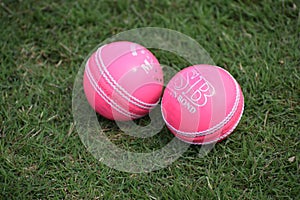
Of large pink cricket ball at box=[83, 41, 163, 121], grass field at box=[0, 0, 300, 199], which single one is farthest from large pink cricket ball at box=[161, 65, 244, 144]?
grass field at box=[0, 0, 300, 199]

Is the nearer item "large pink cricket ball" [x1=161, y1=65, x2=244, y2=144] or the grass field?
"large pink cricket ball" [x1=161, y1=65, x2=244, y2=144]

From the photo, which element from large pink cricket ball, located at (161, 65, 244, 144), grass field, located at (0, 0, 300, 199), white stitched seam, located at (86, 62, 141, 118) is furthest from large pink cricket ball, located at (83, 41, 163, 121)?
grass field, located at (0, 0, 300, 199)

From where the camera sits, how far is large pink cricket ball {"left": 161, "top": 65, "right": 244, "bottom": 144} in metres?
2.80

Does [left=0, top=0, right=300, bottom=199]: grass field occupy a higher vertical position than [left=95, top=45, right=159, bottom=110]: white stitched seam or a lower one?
lower

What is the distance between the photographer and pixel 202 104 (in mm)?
2791

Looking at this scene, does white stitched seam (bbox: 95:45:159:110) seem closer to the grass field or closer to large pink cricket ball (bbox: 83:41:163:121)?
large pink cricket ball (bbox: 83:41:163:121)

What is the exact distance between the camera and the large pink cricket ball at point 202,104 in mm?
2801

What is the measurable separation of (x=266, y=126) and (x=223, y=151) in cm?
39

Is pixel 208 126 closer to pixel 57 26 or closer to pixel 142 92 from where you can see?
pixel 142 92

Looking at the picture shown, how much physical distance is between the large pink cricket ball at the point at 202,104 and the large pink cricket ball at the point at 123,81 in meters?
0.16

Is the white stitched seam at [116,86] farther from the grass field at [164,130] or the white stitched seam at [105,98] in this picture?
the grass field at [164,130]

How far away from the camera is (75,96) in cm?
344

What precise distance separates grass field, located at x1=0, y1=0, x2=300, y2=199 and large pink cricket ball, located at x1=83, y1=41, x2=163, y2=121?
294mm

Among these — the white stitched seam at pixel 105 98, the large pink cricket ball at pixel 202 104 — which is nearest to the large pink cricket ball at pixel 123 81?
the white stitched seam at pixel 105 98
